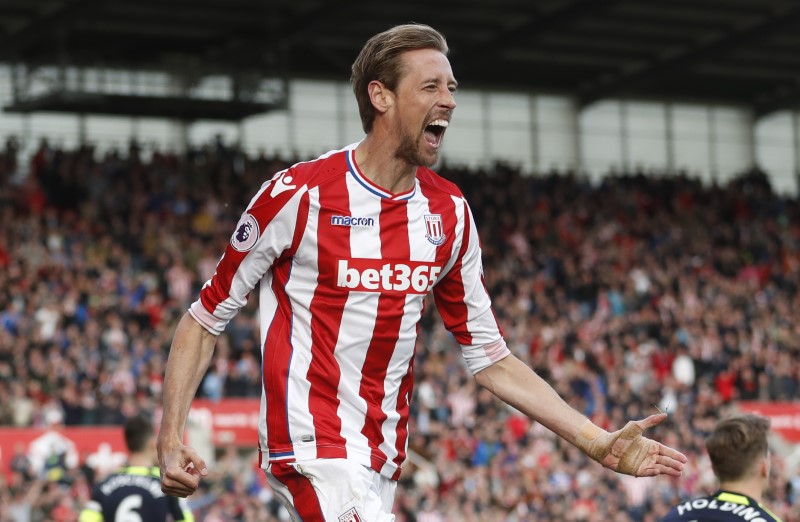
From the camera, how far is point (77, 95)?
25391 millimetres

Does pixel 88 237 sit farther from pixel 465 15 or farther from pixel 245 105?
pixel 465 15

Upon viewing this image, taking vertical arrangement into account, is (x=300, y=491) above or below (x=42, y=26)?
below

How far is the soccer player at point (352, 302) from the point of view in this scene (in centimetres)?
410

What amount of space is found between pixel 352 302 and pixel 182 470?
0.74 meters

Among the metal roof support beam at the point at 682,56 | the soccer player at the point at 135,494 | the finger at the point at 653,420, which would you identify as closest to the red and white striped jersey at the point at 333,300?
the finger at the point at 653,420

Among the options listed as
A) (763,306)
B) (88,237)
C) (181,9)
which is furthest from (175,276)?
(763,306)

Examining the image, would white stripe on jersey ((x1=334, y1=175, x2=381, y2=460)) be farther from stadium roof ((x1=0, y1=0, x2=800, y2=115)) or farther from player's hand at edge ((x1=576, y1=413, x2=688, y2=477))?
stadium roof ((x1=0, y1=0, x2=800, y2=115))

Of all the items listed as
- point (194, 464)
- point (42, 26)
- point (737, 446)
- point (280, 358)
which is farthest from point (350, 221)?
point (42, 26)

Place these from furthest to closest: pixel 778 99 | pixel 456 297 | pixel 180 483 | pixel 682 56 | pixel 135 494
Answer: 1. pixel 778 99
2. pixel 682 56
3. pixel 135 494
4. pixel 456 297
5. pixel 180 483

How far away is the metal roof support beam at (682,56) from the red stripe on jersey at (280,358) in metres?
27.8

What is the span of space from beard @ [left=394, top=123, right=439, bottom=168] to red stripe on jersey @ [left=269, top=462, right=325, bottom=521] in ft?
3.36

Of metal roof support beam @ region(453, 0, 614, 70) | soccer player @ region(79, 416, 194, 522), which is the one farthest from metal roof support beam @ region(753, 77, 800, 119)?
soccer player @ region(79, 416, 194, 522)

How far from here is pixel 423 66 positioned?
415 cm

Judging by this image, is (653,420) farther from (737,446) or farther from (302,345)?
(737,446)
